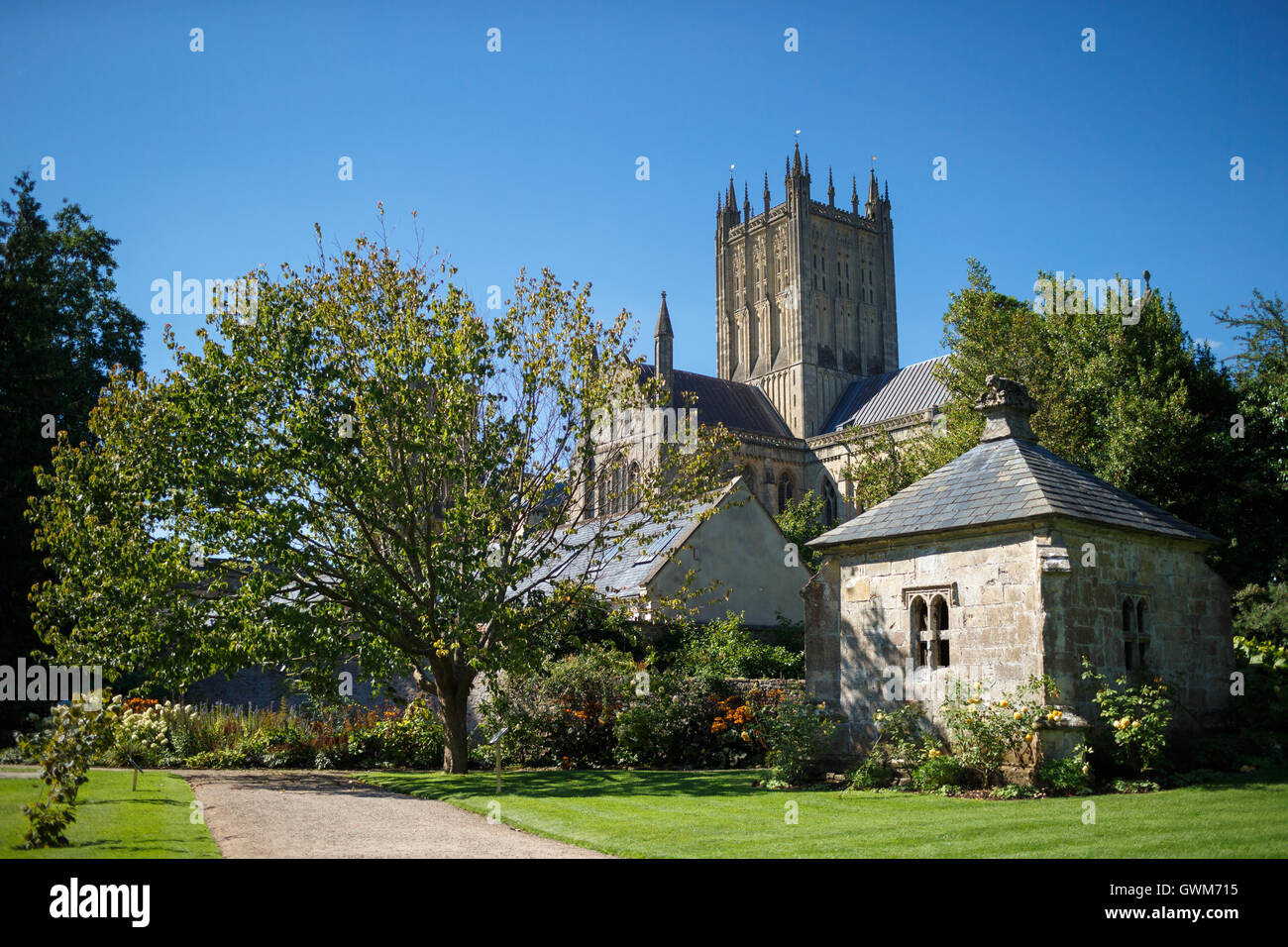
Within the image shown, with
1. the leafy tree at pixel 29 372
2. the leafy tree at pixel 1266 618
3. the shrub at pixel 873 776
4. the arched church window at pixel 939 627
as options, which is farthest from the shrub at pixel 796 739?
the leafy tree at pixel 29 372

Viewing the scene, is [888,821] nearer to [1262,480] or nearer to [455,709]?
[455,709]

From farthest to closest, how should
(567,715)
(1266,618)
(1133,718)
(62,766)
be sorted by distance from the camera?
(567,715), (1266,618), (1133,718), (62,766)

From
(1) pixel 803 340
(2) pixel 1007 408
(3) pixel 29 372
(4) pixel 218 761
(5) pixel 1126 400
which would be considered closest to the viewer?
(2) pixel 1007 408

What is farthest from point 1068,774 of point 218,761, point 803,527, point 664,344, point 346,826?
point 664,344

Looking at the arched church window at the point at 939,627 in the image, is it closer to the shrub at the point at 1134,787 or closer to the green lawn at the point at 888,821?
the green lawn at the point at 888,821

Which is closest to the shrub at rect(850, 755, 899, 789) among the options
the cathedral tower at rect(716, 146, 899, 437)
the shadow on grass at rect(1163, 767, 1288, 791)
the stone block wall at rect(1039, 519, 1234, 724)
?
the stone block wall at rect(1039, 519, 1234, 724)

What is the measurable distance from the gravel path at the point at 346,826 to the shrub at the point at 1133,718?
7536 millimetres

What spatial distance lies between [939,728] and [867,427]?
5195cm

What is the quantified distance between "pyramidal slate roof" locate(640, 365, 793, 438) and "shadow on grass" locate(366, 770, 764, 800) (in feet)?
166

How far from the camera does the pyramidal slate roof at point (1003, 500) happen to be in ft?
44.2

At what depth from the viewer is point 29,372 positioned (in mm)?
25297

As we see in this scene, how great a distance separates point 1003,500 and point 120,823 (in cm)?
1151

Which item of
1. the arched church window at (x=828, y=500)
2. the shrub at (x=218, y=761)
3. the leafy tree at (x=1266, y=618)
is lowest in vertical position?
the shrub at (x=218, y=761)
